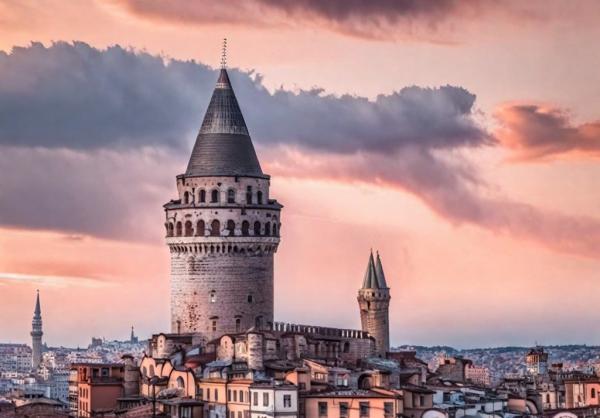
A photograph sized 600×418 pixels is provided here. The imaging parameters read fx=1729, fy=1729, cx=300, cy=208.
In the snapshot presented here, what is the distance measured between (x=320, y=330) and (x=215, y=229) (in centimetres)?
702

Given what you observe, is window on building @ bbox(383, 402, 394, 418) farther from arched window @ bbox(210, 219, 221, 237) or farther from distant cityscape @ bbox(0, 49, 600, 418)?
arched window @ bbox(210, 219, 221, 237)

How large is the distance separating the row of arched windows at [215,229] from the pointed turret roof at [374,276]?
14.0 metres

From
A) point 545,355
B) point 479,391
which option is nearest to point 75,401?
point 479,391

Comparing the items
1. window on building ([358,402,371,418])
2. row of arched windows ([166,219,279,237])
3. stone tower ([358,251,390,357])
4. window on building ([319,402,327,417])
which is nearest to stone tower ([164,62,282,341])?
row of arched windows ([166,219,279,237])

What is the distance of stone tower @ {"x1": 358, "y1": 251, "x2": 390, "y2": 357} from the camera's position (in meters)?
86.9

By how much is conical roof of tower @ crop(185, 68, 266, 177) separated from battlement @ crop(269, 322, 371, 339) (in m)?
6.69

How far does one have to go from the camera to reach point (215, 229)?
74000 millimetres

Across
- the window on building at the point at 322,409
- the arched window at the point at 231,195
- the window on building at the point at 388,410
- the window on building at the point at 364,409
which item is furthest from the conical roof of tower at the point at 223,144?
the window on building at the point at 388,410

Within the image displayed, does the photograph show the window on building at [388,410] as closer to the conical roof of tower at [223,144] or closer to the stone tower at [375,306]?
the conical roof of tower at [223,144]

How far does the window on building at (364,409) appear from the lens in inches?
2643

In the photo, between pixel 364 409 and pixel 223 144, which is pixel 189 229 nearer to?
pixel 223 144

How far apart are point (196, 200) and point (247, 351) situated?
762cm

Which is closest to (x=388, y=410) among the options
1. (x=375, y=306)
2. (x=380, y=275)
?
(x=375, y=306)

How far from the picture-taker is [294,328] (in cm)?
7606
